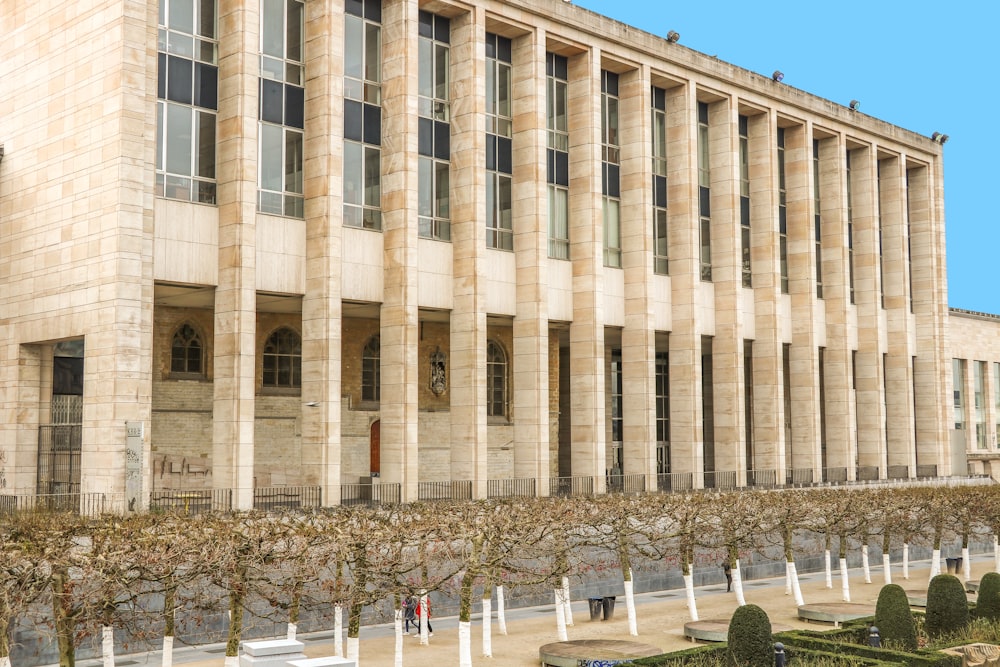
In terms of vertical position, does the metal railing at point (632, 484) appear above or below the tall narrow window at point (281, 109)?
below

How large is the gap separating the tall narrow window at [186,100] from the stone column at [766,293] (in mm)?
27179

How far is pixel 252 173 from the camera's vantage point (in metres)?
32.6

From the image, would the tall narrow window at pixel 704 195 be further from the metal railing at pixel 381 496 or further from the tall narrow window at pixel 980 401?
the tall narrow window at pixel 980 401

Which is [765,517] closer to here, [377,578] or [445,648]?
[445,648]

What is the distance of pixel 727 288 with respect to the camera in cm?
4753

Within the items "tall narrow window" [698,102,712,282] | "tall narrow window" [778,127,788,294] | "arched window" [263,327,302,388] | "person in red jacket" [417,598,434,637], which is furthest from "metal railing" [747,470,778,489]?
"person in red jacket" [417,598,434,637]

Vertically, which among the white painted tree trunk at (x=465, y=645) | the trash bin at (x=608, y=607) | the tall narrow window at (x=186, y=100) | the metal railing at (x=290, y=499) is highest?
the tall narrow window at (x=186, y=100)

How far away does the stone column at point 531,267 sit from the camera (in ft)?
129

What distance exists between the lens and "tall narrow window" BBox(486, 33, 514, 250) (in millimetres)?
40344

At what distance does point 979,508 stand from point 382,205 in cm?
2240

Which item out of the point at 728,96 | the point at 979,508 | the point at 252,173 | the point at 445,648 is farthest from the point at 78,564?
the point at 728,96

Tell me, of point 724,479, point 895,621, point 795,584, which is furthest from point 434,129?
point 895,621

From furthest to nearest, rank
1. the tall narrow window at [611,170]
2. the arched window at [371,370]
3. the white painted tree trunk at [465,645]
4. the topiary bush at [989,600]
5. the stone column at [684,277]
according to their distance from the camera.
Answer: the stone column at [684,277], the tall narrow window at [611,170], the arched window at [371,370], the topiary bush at [989,600], the white painted tree trunk at [465,645]

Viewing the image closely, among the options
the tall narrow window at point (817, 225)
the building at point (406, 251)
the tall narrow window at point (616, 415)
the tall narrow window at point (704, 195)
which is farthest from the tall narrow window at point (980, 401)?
the tall narrow window at point (704, 195)
